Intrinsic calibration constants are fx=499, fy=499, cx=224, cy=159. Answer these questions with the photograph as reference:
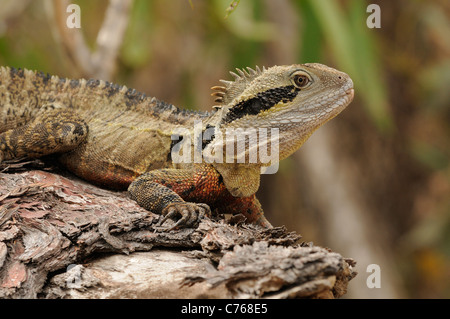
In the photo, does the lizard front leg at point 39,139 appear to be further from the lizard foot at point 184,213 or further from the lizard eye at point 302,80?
the lizard eye at point 302,80

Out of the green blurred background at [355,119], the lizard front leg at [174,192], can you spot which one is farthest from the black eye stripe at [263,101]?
the green blurred background at [355,119]

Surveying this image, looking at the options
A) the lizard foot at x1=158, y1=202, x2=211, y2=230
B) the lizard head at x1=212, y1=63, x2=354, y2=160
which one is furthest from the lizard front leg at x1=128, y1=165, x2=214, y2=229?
the lizard head at x1=212, y1=63, x2=354, y2=160

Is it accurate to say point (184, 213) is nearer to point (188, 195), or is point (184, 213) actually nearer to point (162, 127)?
point (188, 195)

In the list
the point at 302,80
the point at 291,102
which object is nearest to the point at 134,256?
the point at 291,102

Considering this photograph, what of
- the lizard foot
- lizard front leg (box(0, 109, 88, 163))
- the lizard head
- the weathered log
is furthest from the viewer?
lizard front leg (box(0, 109, 88, 163))

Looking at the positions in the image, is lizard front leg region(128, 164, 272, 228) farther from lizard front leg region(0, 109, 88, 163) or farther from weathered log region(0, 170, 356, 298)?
lizard front leg region(0, 109, 88, 163)
